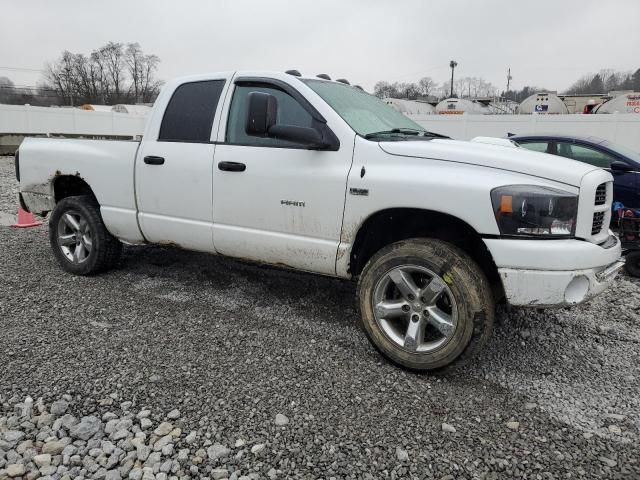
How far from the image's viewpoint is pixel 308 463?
234 centimetres

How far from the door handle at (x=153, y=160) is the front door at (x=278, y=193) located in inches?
23.5

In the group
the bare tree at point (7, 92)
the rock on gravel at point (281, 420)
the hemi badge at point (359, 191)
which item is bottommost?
the rock on gravel at point (281, 420)

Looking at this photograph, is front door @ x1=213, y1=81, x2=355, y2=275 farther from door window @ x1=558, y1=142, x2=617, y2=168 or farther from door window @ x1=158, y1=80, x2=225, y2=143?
door window @ x1=558, y1=142, x2=617, y2=168

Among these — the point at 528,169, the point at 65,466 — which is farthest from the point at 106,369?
the point at 528,169

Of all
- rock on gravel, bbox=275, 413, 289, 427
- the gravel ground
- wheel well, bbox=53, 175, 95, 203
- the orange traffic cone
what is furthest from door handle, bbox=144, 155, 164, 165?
the orange traffic cone

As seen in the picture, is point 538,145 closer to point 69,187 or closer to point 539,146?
point 539,146

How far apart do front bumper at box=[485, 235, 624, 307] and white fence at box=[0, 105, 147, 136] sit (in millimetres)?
25153

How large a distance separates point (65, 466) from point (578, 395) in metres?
2.85

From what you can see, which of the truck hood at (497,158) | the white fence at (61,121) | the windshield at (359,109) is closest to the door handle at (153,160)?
the windshield at (359,109)

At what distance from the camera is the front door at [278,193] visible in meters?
3.42

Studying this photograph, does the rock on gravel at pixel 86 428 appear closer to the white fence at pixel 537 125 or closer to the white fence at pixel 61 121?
the white fence at pixel 537 125

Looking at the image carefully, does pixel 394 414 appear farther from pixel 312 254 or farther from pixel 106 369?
pixel 106 369

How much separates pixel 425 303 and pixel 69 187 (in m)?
4.02

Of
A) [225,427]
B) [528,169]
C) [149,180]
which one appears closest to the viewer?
[225,427]
